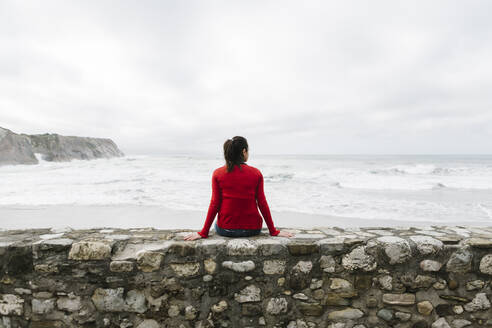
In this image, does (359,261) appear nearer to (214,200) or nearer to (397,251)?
(397,251)

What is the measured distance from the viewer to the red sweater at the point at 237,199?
2.33m

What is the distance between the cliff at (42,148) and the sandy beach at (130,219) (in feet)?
114

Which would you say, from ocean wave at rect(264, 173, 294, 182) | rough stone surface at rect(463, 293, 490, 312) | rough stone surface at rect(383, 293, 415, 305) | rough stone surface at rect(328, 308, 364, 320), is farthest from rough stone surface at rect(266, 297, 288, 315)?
ocean wave at rect(264, 173, 294, 182)

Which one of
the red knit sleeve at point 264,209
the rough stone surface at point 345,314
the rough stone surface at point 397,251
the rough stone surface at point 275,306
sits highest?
the red knit sleeve at point 264,209

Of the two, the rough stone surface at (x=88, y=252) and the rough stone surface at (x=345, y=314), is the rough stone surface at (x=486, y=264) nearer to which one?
the rough stone surface at (x=345, y=314)

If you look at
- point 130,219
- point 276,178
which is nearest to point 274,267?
point 130,219

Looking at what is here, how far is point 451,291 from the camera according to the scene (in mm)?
2119

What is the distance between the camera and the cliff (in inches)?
1328

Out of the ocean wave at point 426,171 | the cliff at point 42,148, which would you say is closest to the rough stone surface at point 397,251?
the ocean wave at point 426,171

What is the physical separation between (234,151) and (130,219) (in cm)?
604

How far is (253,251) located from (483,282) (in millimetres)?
2037

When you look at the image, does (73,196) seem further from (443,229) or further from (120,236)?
(443,229)

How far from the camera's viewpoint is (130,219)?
706cm

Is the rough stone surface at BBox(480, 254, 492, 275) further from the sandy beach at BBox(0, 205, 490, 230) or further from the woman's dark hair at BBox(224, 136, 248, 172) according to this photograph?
the sandy beach at BBox(0, 205, 490, 230)
